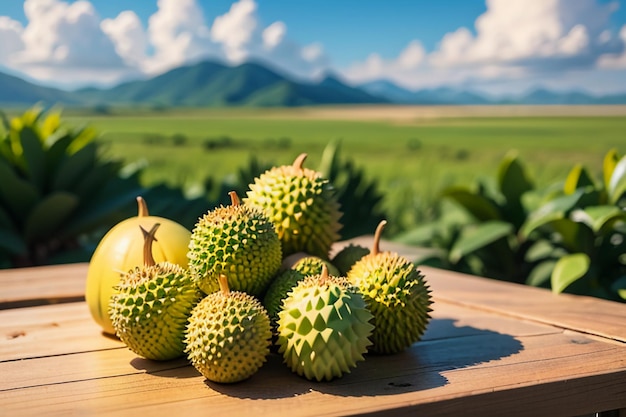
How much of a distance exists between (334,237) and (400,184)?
160 inches

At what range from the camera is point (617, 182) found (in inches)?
91.3

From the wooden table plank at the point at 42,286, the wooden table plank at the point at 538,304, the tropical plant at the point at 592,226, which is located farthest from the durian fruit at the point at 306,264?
the tropical plant at the point at 592,226

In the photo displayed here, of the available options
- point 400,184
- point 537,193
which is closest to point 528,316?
point 537,193

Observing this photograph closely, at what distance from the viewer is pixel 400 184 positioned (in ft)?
17.6

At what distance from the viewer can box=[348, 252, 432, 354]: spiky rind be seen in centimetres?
119

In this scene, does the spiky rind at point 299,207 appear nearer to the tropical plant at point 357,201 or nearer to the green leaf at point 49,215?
the green leaf at point 49,215

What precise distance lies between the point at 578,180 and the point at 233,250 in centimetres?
168

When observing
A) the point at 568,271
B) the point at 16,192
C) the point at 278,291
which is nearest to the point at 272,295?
the point at 278,291

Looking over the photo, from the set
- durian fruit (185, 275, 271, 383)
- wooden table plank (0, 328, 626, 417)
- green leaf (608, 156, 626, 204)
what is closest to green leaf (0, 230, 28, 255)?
wooden table plank (0, 328, 626, 417)

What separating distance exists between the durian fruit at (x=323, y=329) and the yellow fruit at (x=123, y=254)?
0.93 feet

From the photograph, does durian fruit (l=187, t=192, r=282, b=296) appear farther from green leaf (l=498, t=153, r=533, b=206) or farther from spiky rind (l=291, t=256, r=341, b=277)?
green leaf (l=498, t=153, r=533, b=206)

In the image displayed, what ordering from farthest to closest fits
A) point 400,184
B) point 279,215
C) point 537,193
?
point 400,184
point 537,193
point 279,215

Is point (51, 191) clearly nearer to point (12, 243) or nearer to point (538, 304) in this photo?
point (12, 243)

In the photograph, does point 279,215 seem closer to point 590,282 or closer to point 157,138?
point 590,282
